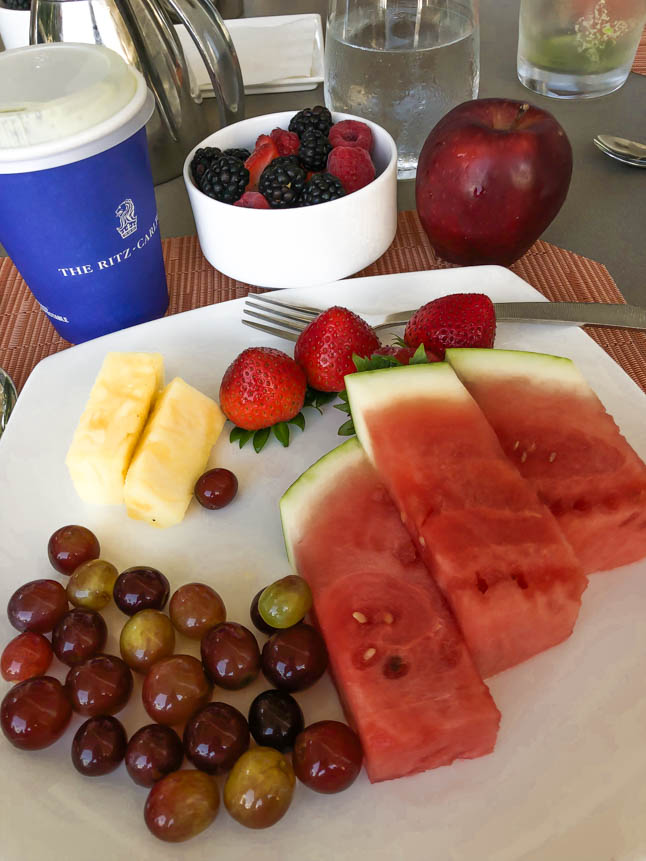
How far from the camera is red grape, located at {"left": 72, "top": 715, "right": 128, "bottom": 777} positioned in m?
0.65

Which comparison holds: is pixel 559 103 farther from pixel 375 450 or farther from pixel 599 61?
pixel 375 450

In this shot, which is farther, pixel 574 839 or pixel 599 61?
pixel 599 61

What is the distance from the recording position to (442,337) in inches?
38.2

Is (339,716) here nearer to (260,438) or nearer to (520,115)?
(260,438)

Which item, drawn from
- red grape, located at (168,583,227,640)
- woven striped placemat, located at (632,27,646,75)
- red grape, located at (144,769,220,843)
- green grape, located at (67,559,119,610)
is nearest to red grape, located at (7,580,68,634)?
green grape, located at (67,559,119,610)

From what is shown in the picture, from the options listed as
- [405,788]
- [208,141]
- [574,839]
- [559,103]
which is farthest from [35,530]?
[559,103]

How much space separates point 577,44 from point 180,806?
5.73 ft

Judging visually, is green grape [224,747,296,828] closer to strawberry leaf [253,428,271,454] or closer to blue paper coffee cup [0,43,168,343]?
strawberry leaf [253,428,271,454]

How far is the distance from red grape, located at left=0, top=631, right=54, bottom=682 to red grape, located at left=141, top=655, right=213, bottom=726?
122 mm

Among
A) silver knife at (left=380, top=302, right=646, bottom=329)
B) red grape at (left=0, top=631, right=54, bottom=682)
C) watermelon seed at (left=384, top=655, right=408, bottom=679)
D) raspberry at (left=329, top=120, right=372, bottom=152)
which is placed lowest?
red grape at (left=0, top=631, right=54, bottom=682)

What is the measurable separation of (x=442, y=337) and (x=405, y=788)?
573mm

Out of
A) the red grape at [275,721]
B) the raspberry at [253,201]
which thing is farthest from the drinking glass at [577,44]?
the red grape at [275,721]

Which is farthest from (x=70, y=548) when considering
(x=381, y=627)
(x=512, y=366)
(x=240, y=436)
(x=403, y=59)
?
(x=403, y=59)

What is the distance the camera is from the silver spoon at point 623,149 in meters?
1.55
